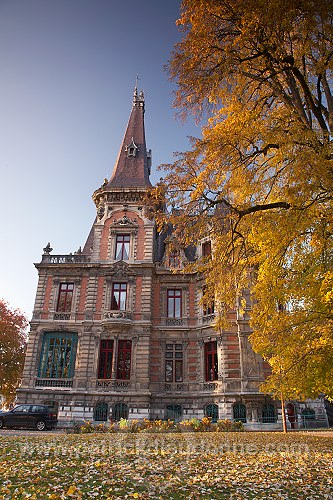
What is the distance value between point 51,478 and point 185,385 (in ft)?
65.3

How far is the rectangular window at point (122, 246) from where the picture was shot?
92.2 ft

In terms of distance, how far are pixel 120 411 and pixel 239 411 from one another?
7.39 m

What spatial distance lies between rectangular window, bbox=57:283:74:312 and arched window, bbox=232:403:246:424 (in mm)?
12917

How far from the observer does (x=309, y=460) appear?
9031mm

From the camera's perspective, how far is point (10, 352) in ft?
111

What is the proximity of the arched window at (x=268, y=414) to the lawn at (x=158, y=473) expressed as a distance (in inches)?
524

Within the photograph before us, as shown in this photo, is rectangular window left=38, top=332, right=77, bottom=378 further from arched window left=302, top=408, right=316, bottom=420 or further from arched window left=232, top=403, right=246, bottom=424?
arched window left=302, top=408, right=316, bottom=420

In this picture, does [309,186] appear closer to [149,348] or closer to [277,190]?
[277,190]

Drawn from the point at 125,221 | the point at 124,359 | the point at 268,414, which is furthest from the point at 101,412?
the point at 125,221

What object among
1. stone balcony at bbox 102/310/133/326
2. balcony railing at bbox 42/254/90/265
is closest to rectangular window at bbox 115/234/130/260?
balcony railing at bbox 42/254/90/265

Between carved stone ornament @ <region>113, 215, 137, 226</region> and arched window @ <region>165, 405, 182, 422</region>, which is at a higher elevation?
carved stone ornament @ <region>113, 215, 137, 226</region>

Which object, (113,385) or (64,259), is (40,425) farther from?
(64,259)

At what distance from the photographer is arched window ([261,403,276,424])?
2244 centimetres

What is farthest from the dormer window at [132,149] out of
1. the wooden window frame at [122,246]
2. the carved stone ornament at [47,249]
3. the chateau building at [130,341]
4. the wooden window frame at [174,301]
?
→ the wooden window frame at [174,301]
